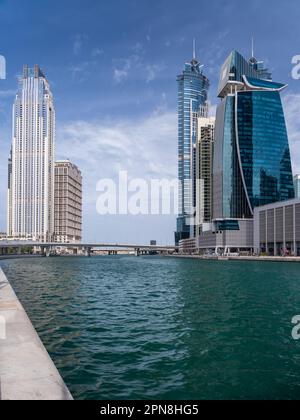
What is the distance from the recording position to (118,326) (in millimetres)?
22438

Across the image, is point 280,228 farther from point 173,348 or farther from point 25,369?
point 25,369

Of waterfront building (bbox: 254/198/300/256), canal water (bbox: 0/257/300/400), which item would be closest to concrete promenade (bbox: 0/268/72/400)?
canal water (bbox: 0/257/300/400)

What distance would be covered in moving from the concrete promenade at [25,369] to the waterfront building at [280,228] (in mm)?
159421

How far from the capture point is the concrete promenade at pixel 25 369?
8883mm

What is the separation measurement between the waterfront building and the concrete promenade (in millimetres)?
159421

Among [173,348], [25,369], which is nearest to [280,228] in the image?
[173,348]

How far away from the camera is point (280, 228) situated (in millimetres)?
177250

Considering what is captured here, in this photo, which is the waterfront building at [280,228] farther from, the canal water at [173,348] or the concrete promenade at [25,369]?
the concrete promenade at [25,369]

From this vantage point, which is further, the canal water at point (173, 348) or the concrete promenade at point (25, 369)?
the canal water at point (173, 348)

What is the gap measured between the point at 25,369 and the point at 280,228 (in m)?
177

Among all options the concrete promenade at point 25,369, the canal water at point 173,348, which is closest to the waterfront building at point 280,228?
the canal water at point 173,348
